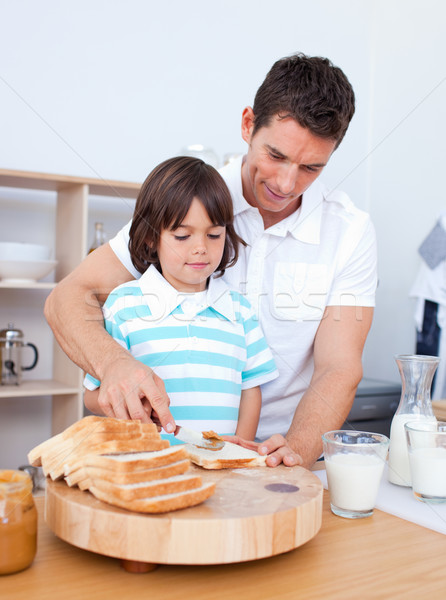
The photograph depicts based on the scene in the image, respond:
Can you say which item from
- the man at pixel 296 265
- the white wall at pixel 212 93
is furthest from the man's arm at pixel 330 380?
the white wall at pixel 212 93

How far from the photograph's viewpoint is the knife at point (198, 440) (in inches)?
41.6

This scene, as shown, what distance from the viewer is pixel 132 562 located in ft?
2.51

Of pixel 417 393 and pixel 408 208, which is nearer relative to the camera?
pixel 417 393

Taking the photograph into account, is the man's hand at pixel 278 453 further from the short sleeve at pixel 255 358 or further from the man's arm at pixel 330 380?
the short sleeve at pixel 255 358

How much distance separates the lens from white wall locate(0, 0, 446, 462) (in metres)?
2.88

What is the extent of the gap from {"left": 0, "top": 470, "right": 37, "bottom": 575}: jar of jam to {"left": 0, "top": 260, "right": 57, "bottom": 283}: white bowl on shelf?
1928 millimetres

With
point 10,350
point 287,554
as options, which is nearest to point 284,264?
point 287,554

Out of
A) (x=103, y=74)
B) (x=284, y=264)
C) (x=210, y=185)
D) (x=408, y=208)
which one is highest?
(x=103, y=74)

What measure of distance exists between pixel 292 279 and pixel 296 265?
42 mm

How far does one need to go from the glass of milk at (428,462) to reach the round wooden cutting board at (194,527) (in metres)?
0.26

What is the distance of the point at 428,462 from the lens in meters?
1.02

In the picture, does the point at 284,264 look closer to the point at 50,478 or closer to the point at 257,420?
the point at 257,420

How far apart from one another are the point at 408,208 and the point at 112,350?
283cm

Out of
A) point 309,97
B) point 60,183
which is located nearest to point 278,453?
point 309,97
